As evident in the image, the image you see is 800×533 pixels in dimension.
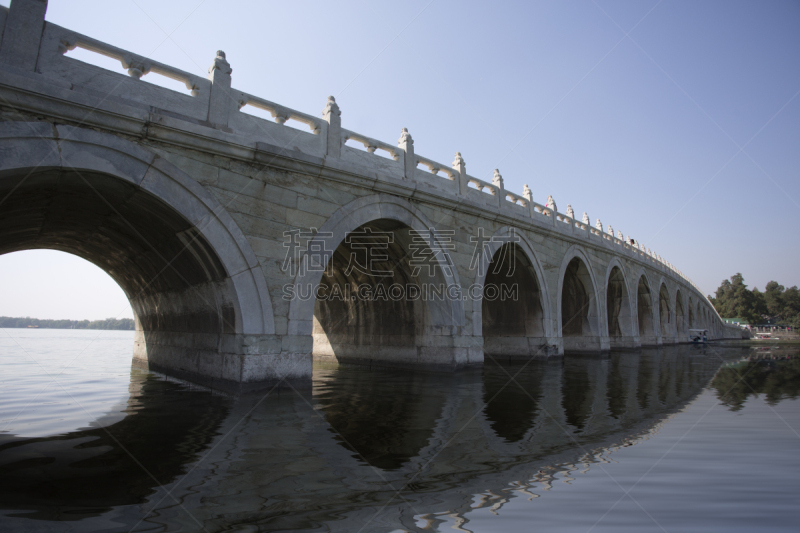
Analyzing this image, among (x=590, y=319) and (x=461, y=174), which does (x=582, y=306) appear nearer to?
(x=590, y=319)

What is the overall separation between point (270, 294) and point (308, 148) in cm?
292

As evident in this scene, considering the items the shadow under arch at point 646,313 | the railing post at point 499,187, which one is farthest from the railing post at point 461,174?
the shadow under arch at point 646,313

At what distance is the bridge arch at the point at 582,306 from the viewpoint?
17828mm

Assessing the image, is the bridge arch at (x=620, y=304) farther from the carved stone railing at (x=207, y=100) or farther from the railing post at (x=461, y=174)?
the carved stone railing at (x=207, y=100)

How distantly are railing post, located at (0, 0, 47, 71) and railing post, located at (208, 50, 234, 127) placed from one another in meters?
2.25

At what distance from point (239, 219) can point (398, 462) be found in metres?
5.09

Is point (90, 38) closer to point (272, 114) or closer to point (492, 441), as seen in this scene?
point (272, 114)

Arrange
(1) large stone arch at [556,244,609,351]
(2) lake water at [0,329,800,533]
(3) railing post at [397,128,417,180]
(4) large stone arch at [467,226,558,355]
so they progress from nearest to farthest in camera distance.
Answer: (2) lake water at [0,329,800,533]
(3) railing post at [397,128,417,180]
(4) large stone arch at [467,226,558,355]
(1) large stone arch at [556,244,609,351]

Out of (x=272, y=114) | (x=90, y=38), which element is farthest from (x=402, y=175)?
(x=90, y=38)

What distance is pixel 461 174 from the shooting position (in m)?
12.1

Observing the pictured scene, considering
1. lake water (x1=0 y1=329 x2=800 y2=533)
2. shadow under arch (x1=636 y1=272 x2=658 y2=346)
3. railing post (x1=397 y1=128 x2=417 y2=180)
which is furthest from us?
shadow under arch (x1=636 y1=272 x2=658 y2=346)

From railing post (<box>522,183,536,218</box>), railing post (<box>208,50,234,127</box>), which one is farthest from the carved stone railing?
railing post (<box>522,183,536,218</box>)

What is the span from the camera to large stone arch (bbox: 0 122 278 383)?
Result: 19.5 ft

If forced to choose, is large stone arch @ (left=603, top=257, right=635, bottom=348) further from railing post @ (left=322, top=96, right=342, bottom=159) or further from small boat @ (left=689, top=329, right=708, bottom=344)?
small boat @ (left=689, top=329, right=708, bottom=344)
